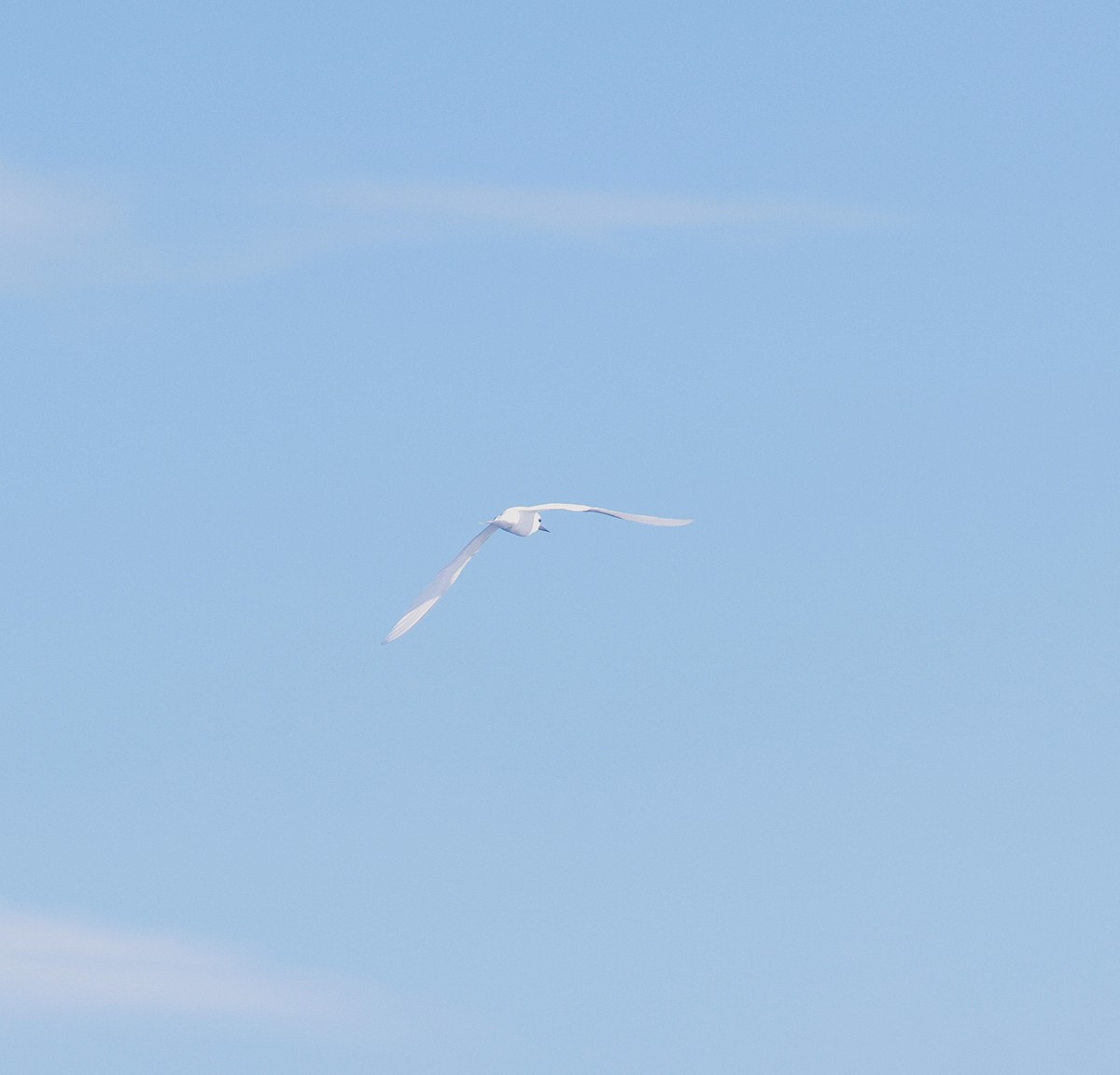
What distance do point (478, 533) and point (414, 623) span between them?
25.3 ft

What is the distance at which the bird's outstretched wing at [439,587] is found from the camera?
130m

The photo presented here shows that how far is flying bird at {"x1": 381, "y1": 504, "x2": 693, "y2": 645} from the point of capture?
5231 inches

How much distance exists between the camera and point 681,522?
13650 centimetres

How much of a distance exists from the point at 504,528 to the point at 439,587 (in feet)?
14.5

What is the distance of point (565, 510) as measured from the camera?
13925cm

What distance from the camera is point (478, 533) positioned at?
448 feet

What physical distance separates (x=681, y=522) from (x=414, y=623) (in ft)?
45.8

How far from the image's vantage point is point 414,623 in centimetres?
13038

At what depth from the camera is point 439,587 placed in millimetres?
134000

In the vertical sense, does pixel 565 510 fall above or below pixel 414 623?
above

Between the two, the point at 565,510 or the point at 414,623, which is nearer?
the point at 414,623

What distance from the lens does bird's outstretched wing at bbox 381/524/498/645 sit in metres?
130

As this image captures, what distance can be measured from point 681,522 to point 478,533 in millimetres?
9146

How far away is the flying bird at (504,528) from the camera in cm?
13288
